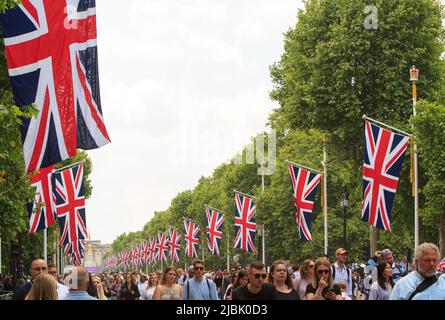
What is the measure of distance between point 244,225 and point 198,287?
45912mm

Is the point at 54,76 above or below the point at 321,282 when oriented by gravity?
above

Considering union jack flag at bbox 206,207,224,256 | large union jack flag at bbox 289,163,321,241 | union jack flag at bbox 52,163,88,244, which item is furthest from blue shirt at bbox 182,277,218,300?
union jack flag at bbox 206,207,224,256

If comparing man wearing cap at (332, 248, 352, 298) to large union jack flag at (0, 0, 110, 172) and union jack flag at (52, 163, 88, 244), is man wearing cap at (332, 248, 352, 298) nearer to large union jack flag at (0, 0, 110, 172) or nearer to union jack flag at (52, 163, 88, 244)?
large union jack flag at (0, 0, 110, 172)

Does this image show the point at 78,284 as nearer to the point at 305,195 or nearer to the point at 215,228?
the point at 305,195

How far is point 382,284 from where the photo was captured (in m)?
14.9

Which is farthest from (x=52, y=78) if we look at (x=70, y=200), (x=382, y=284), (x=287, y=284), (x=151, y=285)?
(x=70, y=200)

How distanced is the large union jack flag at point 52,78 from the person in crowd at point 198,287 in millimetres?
2823

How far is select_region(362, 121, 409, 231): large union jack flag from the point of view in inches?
1180

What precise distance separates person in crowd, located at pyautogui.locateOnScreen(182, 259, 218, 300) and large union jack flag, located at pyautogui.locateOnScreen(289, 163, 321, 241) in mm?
27270

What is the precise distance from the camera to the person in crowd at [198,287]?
55.7ft

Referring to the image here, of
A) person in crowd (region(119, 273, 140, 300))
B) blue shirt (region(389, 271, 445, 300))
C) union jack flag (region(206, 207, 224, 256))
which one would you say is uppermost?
union jack flag (region(206, 207, 224, 256))

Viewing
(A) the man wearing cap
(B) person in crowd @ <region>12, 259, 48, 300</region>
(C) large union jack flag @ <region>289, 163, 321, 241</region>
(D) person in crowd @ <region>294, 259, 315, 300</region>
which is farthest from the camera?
(C) large union jack flag @ <region>289, 163, 321, 241</region>

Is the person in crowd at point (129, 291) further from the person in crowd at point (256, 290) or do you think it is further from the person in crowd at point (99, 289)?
the person in crowd at point (256, 290)

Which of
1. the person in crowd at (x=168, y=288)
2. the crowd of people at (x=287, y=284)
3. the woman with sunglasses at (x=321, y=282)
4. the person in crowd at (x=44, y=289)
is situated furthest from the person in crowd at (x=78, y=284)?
the person in crowd at (x=168, y=288)
